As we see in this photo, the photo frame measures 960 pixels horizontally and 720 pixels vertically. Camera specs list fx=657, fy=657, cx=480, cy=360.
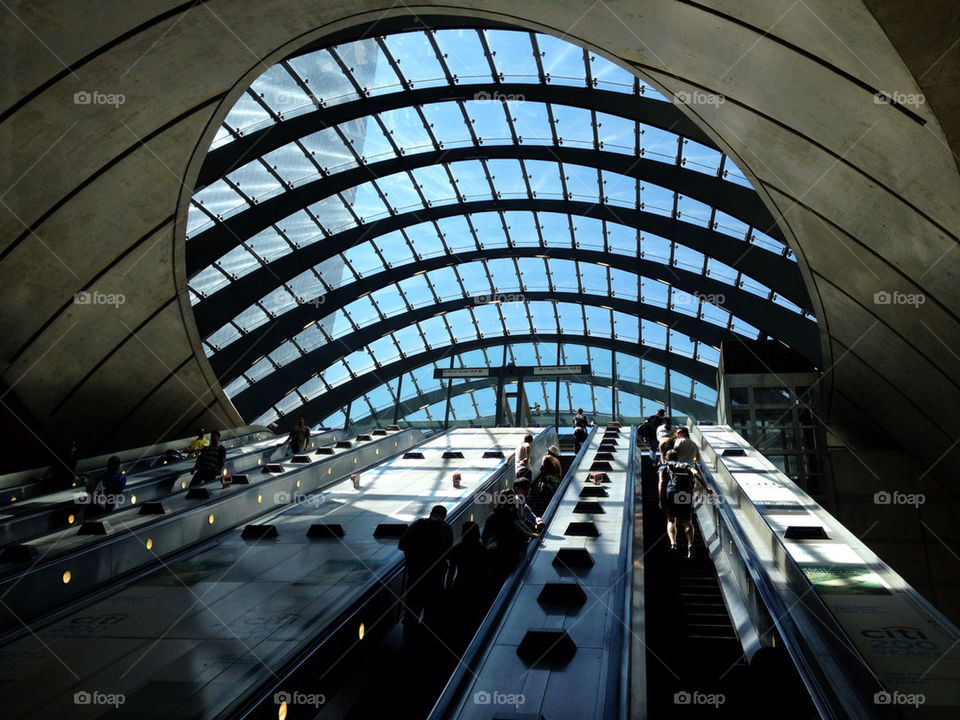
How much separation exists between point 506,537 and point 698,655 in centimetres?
223

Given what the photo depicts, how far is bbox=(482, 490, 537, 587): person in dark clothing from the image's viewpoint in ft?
23.9

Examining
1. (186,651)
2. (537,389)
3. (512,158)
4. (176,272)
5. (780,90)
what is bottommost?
(186,651)

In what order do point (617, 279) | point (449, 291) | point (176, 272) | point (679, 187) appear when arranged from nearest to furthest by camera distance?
point (176, 272)
point (679, 187)
point (617, 279)
point (449, 291)

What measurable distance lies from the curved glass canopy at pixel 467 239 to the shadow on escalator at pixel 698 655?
15175 millimetres

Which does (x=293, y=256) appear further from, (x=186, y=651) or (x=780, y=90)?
(x=186, y=651)

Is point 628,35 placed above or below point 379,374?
above

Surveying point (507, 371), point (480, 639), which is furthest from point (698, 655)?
point (507, 371)

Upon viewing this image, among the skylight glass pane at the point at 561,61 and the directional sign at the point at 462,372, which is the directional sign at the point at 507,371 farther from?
the skylight glass pane at the point at 561,61

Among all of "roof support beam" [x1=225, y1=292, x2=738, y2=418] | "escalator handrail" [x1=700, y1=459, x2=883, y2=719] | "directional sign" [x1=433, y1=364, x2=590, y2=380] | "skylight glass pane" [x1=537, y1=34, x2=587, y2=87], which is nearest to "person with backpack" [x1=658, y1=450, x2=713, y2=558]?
"escalator handrail" [x1=700, y1=459, x2=883, y2=719]

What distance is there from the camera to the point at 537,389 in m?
40.1

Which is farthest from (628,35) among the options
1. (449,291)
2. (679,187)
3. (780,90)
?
(449,291)

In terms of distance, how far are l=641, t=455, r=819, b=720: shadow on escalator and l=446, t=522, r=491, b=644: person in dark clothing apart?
5.83 ft

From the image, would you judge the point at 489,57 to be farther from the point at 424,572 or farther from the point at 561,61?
the point at 424,572

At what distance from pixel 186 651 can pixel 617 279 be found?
30.7m
